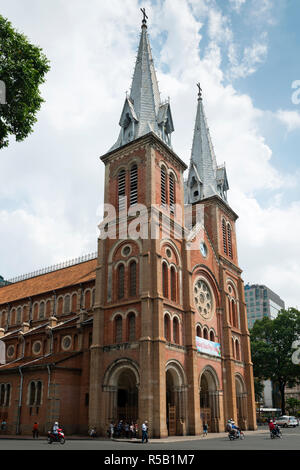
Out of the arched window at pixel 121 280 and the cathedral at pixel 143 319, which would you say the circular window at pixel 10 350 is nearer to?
the cathedral at pixel 143 319

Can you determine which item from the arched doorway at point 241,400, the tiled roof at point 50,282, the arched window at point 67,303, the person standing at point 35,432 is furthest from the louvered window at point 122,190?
the arched doorway at point 241,400

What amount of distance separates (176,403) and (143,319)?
7815 mm

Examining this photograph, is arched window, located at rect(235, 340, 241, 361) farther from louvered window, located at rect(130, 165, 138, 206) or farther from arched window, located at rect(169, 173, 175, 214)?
louvered window, located at rect(130, 165, 138, 206)

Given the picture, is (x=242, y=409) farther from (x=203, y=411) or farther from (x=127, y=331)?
(x=127, y=331)

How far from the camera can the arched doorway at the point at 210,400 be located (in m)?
38.3

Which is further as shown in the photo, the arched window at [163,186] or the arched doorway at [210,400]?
the arched window at [163,186]

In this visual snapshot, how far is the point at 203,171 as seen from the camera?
53.4m

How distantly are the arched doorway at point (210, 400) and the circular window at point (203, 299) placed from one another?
5413 millimetres

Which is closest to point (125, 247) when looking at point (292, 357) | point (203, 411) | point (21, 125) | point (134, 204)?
point (134, 204)

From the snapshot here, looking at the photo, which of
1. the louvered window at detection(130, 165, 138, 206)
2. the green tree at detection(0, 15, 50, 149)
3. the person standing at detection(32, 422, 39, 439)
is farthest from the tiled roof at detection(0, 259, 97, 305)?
the green tree at detection(0, 15, 50, 149)

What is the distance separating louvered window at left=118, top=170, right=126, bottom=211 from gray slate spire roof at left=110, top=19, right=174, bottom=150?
363 cm

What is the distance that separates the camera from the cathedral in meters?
33.3

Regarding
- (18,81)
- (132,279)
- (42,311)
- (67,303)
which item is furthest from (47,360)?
(18,81)

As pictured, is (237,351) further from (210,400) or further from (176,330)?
(176,330)
